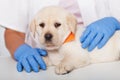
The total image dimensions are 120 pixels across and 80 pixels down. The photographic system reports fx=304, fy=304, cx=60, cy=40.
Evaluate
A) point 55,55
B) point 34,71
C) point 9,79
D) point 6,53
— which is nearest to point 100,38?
point 55,55

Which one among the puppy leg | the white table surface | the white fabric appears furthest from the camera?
the white fabric

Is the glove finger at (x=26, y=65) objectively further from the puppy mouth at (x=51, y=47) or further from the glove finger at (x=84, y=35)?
the glove finger at (x=84, y=35)

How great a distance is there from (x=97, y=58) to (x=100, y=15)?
0.35m

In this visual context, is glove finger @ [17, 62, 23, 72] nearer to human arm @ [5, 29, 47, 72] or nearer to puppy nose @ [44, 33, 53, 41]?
human arm @ [5, 29, 47, 72]

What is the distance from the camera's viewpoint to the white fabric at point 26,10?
1418mm

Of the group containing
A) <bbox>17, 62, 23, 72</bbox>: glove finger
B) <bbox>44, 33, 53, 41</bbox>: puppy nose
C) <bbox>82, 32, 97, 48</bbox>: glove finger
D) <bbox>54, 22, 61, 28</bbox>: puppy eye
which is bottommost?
<bbox>17, 62, 23, 72</bbox>: glove finger

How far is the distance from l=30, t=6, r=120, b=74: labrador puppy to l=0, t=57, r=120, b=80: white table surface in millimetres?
34

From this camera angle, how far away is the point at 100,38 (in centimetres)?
117

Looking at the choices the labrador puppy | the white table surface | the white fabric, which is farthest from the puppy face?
the white fabric

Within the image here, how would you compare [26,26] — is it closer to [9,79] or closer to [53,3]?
[53,3]

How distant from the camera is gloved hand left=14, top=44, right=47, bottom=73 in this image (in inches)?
43.5

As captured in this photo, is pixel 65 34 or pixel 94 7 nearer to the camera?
pixel 65 34

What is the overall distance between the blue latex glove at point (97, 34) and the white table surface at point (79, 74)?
0.08 m

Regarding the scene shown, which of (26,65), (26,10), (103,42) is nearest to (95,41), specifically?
(103,42)
